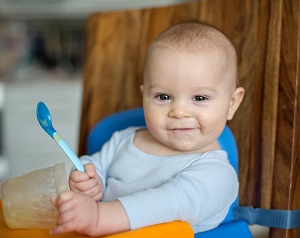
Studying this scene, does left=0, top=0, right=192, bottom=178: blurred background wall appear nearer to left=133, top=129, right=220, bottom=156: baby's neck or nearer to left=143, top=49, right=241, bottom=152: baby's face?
left=133, top=129, right=220, bottom=156: baby's neck

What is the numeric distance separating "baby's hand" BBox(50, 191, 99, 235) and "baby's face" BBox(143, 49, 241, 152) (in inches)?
9.0

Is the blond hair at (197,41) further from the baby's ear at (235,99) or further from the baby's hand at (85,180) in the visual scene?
the baby's hand at (85,180)

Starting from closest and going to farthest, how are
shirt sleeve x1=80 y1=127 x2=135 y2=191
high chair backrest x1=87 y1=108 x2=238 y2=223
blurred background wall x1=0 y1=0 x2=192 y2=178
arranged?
shirt sleeve x1=80 y1=127 x2=135 y2=191
high chair backrest x1=87 y1=108 x2=238 y2=223
blurred background wall x1=0 y1=0 x2=192 y2=178

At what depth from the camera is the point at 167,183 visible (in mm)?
792

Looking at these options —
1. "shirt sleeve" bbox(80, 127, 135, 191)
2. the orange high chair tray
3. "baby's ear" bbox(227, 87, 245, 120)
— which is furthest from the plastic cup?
"baby's ear" bbox(227, 87, 245, 120)

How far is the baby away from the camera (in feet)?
2.54

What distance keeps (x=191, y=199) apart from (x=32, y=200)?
0.24 metres

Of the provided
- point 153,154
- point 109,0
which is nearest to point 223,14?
point 153,154

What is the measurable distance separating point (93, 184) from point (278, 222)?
37 centimetres

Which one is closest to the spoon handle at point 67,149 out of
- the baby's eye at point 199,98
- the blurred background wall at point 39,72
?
the baby's eye at point 199,98

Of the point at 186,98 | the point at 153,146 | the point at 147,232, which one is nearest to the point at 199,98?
the point at 186,98

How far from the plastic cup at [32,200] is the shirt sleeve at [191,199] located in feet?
0.35

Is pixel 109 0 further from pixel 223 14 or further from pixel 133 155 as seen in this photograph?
pixel 133 155

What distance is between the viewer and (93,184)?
80cm
